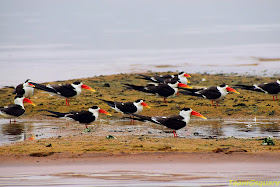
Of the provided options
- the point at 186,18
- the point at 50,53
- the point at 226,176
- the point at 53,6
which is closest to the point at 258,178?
the point at 226,176

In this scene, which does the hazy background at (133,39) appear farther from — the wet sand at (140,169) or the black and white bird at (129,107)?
the wet sand at (140,169)

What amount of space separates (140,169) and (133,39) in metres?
33.3

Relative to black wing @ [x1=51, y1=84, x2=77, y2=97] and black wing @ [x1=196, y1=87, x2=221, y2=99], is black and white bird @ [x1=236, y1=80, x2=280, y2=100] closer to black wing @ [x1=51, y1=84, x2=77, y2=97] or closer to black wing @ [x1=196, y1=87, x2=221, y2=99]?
black wing @ [x1=196, y1=87, x2=221, y2=99]

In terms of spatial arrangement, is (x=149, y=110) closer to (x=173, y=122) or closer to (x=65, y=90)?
(x=65, y=90)

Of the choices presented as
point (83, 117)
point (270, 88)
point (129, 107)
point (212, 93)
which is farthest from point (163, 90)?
point (83, 117)

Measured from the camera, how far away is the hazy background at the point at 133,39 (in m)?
25.1

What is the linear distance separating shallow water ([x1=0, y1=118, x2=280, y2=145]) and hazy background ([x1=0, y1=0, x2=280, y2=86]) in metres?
8.66

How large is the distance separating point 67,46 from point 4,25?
1561 centimetres

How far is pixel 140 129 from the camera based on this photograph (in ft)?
38.2

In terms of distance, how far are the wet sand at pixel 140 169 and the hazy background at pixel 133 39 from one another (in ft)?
44.2

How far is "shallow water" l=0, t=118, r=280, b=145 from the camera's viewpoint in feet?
35.1

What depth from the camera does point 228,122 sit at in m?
12.5

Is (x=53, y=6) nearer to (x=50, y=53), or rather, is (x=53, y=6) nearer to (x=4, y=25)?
(x=4, y=25)

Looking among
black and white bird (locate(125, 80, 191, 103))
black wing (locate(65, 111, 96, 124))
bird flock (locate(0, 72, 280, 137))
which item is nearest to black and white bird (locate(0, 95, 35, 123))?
bird flock (locate(0, 72, 280, 137))
